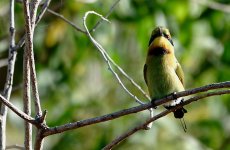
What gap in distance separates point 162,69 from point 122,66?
201 cm

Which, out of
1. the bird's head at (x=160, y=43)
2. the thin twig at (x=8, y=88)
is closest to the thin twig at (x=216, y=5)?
the bird's head at (x=160, y=43)

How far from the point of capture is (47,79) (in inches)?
199

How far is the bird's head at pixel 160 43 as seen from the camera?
2.92 metres

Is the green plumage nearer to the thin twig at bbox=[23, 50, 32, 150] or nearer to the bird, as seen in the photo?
the bird

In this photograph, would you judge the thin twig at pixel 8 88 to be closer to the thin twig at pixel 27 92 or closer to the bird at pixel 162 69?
the thin twig at pixel 27 92

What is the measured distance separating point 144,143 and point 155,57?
6.08ft

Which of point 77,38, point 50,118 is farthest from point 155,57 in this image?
point 50,118

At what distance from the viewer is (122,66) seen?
16.2 ft

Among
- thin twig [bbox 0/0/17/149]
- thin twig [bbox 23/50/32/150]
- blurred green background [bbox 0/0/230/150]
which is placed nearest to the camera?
thin twig [bbox 23/50/32/150]

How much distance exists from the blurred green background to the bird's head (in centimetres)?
146

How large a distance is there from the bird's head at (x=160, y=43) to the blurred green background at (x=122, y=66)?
1457mm

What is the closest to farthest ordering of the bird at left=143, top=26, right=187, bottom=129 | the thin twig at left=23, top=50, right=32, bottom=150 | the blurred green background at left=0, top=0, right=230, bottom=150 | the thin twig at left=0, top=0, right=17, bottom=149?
the thin twig at left=23, top=50, right=32, bottom=150, the thin twig at left=0, top=0, right=17, bottom=149, the bird at left=143, top=26, right=187, bottom=129, the blurred green background at left=0, top=0, right=230, bottom=150

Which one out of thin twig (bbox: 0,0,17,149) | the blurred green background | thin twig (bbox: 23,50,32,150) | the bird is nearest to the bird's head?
the bird

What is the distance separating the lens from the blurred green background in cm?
467
